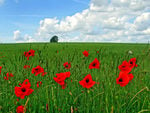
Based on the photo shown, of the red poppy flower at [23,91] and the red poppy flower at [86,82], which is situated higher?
the red poppy flower at [86,82]

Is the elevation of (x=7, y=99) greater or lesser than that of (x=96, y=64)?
lesser

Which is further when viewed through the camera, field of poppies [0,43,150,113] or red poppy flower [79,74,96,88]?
field of poppies [0,43,150,113]

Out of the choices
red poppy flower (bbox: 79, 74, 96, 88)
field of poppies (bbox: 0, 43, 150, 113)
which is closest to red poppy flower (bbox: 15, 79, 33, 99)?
field of poppies (bbox: 0, 43, 150, 113)

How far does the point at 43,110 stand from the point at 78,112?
0.44 m

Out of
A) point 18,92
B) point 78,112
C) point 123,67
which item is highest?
point 123,67

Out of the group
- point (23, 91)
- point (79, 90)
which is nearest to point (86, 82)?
point (23, 91)

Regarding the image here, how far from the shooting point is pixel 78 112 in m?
2.50

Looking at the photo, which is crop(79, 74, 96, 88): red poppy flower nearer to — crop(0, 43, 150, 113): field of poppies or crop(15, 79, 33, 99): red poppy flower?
crop(0, 43, 150, 113): field of poppies

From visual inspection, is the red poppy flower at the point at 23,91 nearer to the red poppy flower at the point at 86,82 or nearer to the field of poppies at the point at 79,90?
the field of poppies at the point at 79,90

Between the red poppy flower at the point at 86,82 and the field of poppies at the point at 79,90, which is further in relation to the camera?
the field of poppies at the point at 79,90

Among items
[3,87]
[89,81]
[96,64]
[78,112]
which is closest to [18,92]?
[89,81]

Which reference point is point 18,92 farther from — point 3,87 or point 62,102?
point 3,87

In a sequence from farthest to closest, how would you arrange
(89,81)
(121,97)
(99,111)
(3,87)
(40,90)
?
(3,87), (40,90), (121,97), (99,111), (89,81)

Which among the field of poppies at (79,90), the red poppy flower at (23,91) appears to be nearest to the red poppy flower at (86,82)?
the field of poppies at (79,90)
